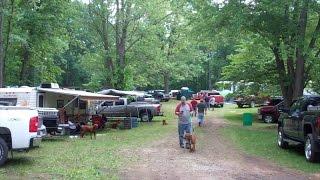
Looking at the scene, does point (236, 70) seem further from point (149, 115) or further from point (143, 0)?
point (143, 0)

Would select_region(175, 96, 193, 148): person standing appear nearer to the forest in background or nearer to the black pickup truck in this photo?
the black pickup truck

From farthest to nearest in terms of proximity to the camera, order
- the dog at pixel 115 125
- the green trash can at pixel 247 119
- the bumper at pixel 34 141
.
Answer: the green trash can at pixel 247 119, the dog at pixel 115 125, the bumper at pixel 34 141

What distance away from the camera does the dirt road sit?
10.9 m

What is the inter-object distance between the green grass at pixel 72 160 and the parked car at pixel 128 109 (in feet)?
40.5

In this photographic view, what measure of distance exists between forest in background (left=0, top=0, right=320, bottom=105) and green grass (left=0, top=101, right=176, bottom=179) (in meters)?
8.14

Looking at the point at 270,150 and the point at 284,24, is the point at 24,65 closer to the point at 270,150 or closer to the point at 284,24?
the point at 284,24

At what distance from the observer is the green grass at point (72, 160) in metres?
10.8

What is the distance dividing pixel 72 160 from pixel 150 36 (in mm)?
28508

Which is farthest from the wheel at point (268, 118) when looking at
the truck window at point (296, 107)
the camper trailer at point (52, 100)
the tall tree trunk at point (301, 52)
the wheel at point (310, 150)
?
the wheel at point (310, 150)

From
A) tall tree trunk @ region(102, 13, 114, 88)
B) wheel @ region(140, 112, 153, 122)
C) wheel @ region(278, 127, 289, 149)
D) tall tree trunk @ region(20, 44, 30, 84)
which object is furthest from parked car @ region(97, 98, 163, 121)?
wheel @ region(278, 127, 289, 149)

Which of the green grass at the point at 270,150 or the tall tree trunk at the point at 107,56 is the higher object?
the tall tree trunk at the point at 107,56

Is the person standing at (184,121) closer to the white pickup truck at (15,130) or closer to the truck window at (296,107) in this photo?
the truck window at (296,107)

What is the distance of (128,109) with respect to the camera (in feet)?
104

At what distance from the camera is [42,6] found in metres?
29.2
